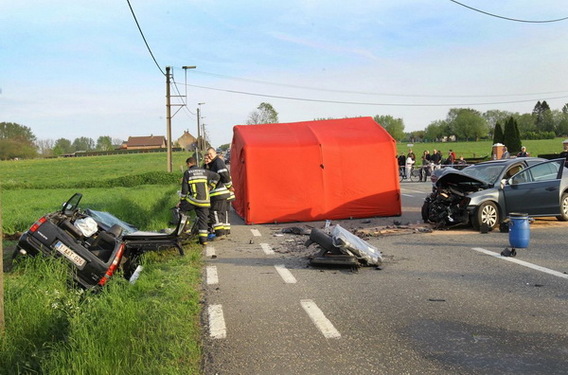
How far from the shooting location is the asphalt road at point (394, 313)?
151 inches

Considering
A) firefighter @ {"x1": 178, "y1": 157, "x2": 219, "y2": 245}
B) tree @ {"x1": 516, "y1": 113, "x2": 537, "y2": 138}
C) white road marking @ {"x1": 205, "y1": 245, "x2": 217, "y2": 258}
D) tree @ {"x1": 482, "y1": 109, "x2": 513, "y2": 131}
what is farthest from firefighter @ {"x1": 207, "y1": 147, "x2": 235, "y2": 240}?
tree @ {"x1": 482, "y1": 109, "x2": 513, "y2": 131}

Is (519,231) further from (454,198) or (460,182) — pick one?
(460,182)

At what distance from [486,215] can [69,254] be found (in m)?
8.10

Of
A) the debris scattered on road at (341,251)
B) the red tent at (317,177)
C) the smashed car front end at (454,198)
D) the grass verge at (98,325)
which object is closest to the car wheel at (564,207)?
the smashed car front end at (454,198)

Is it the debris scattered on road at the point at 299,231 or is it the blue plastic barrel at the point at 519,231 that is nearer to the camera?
the blue plastic barrel at the point at 519,231

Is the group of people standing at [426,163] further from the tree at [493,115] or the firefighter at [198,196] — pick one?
the tree at [493,115]

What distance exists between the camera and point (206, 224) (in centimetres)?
944

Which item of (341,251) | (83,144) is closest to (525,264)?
(341,251)

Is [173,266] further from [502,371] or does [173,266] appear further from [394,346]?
[502,371]

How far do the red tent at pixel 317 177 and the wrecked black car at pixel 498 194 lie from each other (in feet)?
7.19

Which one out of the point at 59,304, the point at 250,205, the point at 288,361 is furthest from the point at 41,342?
the point at 250,205

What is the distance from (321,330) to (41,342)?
8.23 ft

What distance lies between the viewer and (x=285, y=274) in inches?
274

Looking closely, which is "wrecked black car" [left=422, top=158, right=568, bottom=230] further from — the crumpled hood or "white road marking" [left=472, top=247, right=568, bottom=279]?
"white road marking" [left=472, top=247, right=568, bottom=279]
